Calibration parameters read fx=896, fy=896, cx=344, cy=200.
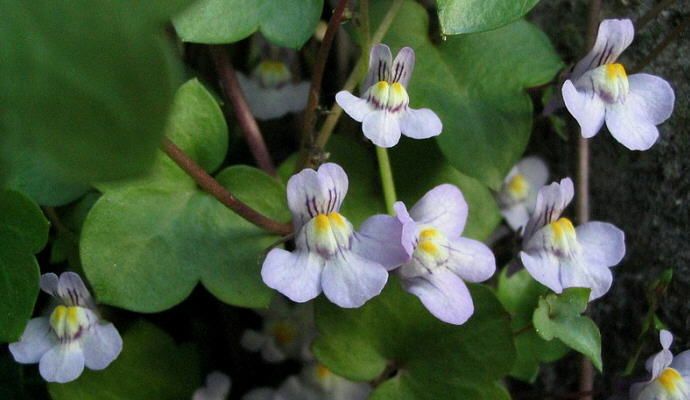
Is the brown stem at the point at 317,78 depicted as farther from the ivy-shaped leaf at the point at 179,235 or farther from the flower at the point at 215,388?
the flower at the point at 215,388

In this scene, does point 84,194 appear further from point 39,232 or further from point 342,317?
point 342,317

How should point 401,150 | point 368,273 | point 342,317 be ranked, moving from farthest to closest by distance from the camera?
point 401,150 < point 342,317 < point 368,273

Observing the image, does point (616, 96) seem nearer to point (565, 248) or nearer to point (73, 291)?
point (565, 248)

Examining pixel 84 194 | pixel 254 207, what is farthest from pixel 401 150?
pixel 84 194

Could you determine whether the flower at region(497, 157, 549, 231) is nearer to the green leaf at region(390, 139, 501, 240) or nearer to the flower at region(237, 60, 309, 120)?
the green leaf at region(390, 139, 501, 240)

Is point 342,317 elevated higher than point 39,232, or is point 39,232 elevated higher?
point 39,232

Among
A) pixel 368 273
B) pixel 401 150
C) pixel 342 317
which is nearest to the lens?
pixel 368 273

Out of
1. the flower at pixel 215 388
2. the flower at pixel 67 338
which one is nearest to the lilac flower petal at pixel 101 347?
the flower at pixel 67 338
